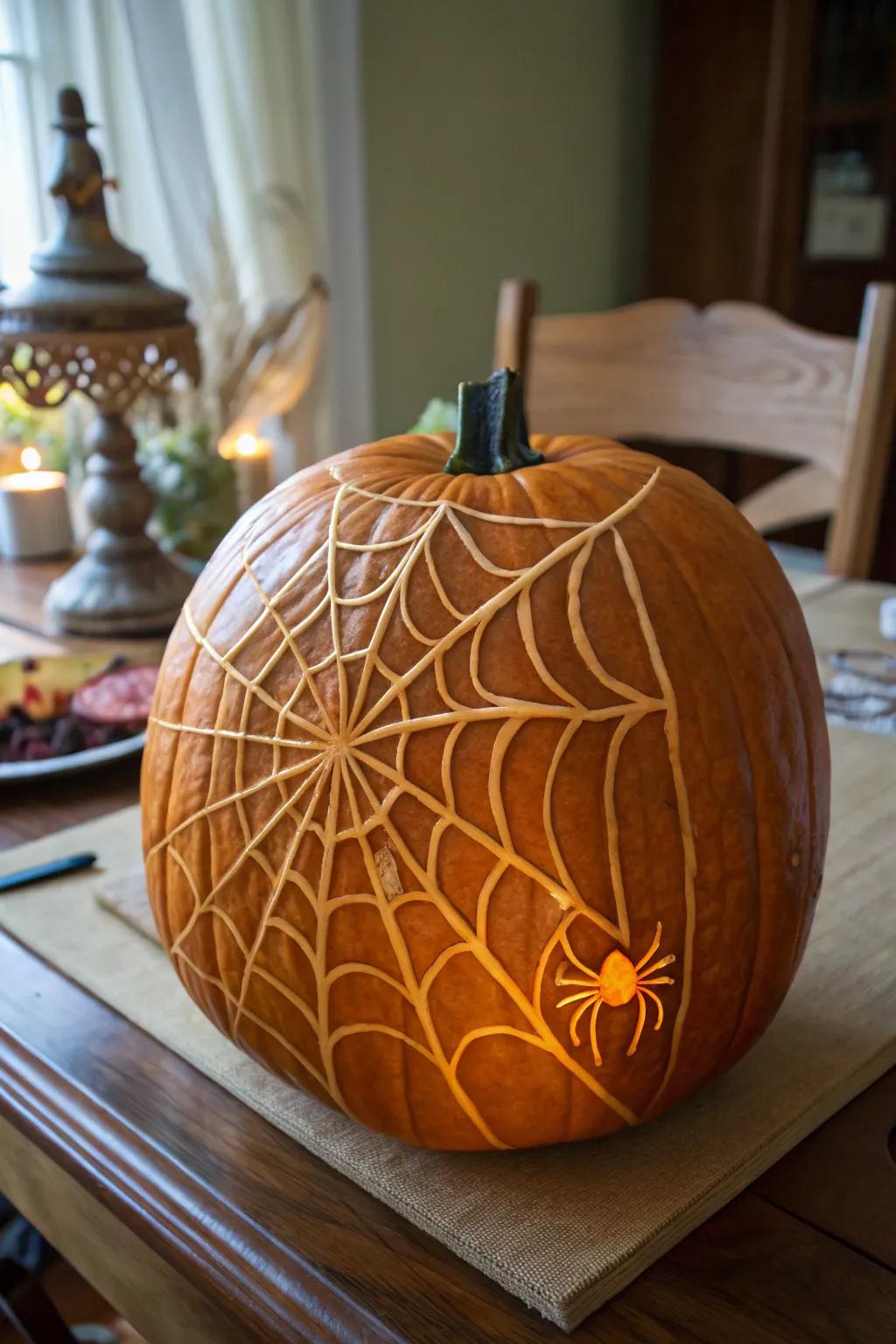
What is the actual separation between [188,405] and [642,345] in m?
0.75

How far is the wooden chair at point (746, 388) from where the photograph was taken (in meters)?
1.27

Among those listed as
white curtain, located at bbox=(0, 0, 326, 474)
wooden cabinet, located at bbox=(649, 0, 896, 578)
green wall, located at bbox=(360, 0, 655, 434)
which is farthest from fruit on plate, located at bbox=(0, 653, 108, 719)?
wooden cabinet, located at bbox=(649, 0, 896, 578)

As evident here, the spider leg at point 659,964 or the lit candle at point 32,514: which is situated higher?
the spider leg at point 659,964

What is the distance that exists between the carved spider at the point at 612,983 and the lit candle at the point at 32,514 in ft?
3.98

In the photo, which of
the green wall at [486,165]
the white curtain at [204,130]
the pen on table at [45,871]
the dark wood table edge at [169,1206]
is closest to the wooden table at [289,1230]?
the dark wood table edge at [169,1206]

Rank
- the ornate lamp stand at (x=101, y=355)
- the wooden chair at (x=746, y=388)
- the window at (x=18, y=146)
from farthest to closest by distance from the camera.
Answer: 1. the window at (x=18, y=146)
2. the wooden chair at (x=746, y=388)
3. the ornate lamp stand at (x=101, y=355)

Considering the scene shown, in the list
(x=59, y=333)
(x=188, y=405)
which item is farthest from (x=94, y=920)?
(x=188, y=405)

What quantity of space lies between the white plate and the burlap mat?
14 centimetres

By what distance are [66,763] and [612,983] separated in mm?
478

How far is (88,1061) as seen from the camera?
0.49m

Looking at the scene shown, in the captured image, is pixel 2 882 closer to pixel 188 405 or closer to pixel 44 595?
pixel 44 595

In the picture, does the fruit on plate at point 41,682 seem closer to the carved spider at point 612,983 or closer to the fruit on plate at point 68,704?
the fruit on plate at point 68,704

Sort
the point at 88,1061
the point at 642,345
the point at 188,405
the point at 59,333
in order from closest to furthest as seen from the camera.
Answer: the point at 88,1061 < the point at 59,333 < the point at 642,345 < the point at 188,405

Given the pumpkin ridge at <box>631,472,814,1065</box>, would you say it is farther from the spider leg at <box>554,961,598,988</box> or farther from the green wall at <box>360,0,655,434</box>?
the green wall at <box>360,0,655,434</box>
